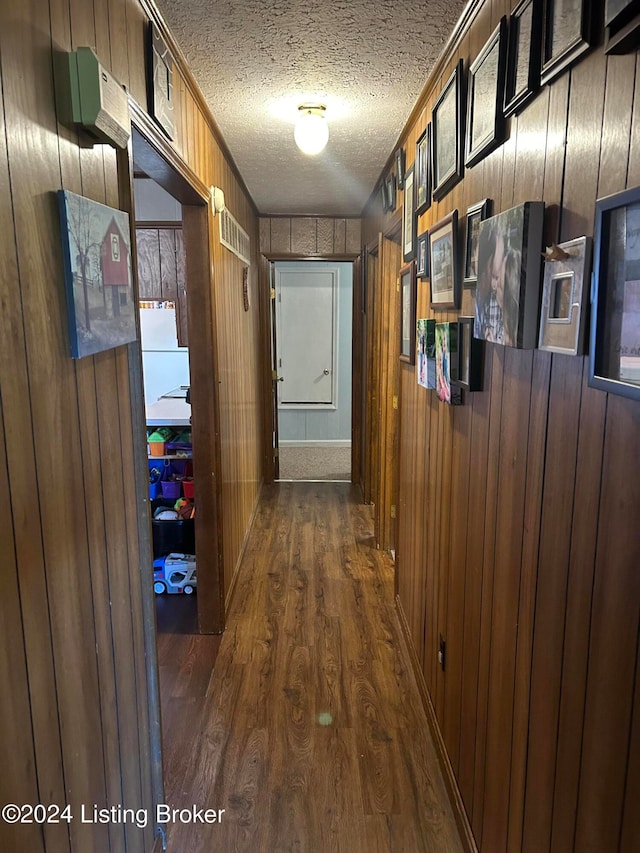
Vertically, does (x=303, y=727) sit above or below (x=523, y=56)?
below

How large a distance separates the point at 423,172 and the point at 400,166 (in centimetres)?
57

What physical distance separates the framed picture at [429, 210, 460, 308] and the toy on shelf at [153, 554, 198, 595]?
6.53 ft

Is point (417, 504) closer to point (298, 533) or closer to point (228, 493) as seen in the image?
point (228, 493)

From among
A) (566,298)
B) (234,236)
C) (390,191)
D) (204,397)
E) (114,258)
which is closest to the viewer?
(566,298)

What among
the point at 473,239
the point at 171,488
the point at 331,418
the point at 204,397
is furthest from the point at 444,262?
the point at 331,418

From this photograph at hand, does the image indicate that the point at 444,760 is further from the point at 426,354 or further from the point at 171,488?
the point at 171,488

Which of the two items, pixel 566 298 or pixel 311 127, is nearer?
pixel 566 298

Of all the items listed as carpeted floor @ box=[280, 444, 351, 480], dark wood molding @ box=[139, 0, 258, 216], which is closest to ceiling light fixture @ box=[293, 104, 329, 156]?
dark wood molding @ box=[139, 0, 258, 216]

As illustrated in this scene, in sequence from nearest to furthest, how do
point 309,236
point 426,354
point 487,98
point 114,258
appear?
point 114,258 < point 487,98 < point 426,354 < point 309,236

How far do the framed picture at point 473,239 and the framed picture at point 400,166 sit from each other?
1227 millimetres

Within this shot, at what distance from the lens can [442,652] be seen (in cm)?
196

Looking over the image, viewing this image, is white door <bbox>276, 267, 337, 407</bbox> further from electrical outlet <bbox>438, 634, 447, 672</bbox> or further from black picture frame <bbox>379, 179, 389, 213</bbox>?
electrical outlet <bbox>438, 634, 447, 672</bbox>

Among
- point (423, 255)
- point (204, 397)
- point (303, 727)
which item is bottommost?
point (303, 727)

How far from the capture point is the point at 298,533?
4023mm
